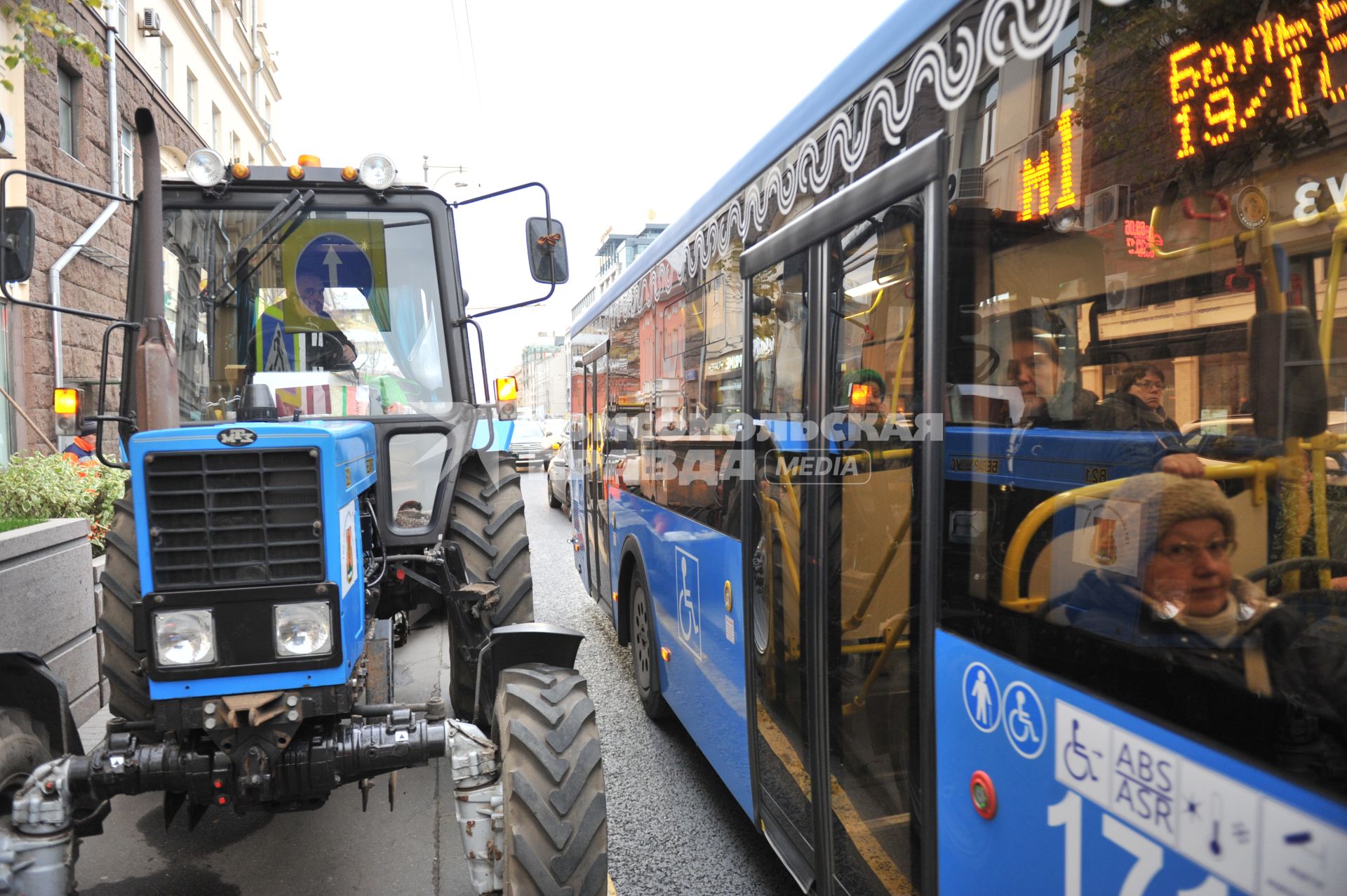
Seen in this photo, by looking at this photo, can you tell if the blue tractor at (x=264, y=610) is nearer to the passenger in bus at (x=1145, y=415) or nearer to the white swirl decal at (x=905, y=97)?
the white swirl decal at (x=905, y=97)

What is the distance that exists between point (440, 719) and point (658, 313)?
2907mm

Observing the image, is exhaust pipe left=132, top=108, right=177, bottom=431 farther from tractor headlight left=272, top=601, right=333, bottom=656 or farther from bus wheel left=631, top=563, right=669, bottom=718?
bus wheel left=631, top=563, right=669, bottom=718

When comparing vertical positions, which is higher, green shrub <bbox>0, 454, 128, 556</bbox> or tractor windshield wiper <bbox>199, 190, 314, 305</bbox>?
tractor windshield wiper <bbox>199, 190, 314, 305</bbox>

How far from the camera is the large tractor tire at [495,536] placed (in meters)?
4.38

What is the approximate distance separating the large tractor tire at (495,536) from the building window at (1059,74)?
3230 millimetres

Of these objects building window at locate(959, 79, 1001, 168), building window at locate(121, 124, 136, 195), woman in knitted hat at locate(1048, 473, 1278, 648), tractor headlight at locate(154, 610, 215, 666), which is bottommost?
tractor headlight at locate(154, 610, 215, 666)

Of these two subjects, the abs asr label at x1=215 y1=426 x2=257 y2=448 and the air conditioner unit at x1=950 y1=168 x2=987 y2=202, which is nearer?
the air conditioner unit at x1=950 y1=168 x2=987 y2=202

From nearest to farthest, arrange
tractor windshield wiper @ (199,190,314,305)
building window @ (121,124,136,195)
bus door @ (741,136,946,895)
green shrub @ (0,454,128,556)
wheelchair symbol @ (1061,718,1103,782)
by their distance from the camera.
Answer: wheelchair symbol @ (1061,718,1103,782)
bus door @ (741,136,946,895)
tractor windshield wiper @ (199,190,314,305)
green shrub @ (0,454,128,556)
building window @ (121,124,136,195)

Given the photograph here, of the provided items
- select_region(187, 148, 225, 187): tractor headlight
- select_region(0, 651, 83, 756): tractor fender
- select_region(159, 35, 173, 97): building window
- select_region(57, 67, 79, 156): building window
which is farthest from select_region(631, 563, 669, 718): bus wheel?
select_region(159, 35, 173, 97): building window

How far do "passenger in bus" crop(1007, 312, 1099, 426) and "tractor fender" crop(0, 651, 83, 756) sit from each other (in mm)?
3275

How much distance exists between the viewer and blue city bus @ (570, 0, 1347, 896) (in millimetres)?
1464

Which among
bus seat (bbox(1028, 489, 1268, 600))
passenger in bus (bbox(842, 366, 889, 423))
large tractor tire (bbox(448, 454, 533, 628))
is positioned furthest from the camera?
large tractor tire (bbox(448, 454, 533, 628))

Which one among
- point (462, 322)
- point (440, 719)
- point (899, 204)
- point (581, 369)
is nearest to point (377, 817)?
point (440, 719)

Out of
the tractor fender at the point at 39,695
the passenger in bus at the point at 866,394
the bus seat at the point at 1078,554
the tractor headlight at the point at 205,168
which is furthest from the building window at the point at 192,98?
the bus seat at the point at 1078,554
